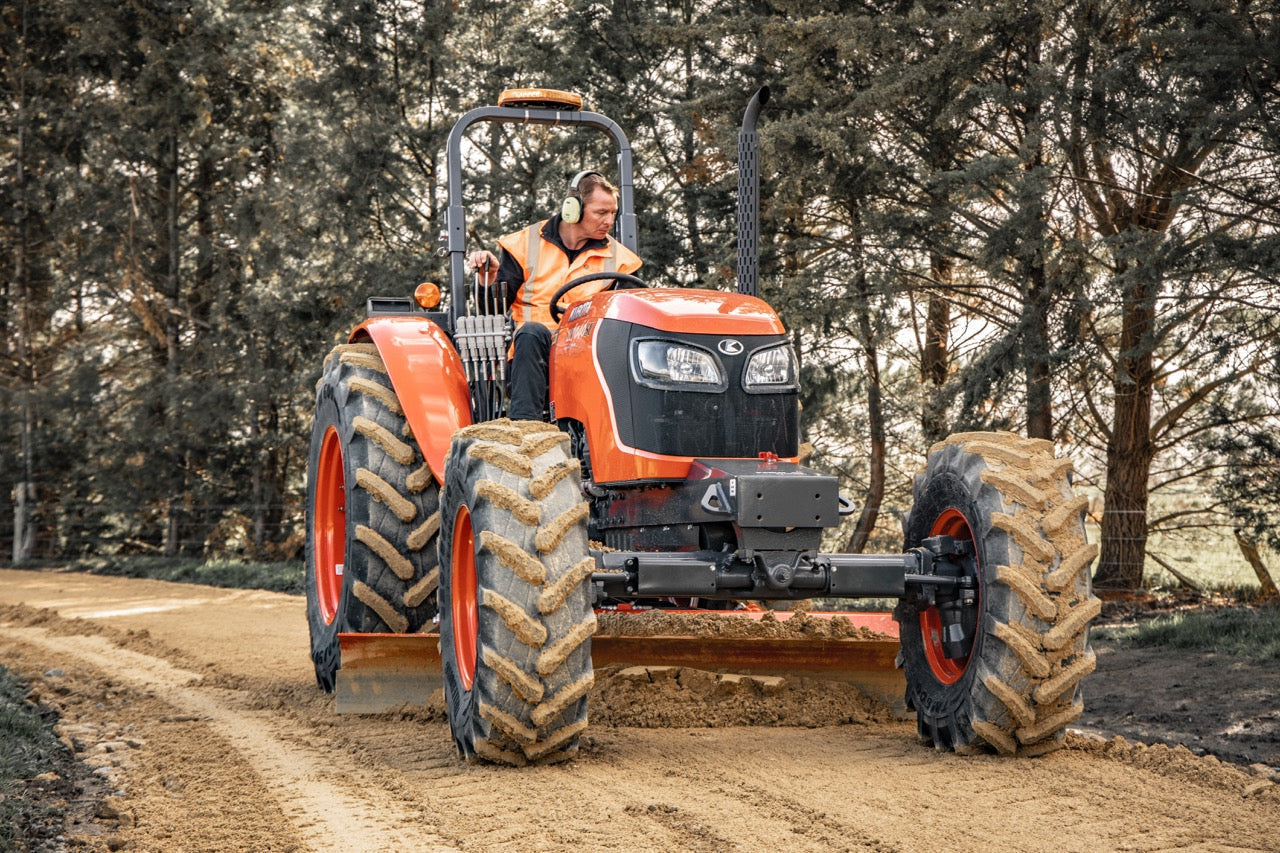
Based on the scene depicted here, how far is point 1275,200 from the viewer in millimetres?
9633

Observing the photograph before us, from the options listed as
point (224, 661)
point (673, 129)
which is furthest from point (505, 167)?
point (224, 661)

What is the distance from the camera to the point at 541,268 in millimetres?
6770

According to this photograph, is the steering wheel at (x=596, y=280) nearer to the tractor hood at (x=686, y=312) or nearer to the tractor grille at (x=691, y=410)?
the tractor hood at (x=686, y=312)

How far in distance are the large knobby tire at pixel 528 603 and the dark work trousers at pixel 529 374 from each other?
876mm

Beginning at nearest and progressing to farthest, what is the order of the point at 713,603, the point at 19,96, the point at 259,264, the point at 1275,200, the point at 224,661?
the point at 713,603 → the point at 224,661 → the point at 1275,200 → the point at 259,264 → the point at 19,96

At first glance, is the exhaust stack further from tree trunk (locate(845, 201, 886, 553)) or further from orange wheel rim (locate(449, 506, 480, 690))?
tree trunk (locate(845, 201, 886, 553))

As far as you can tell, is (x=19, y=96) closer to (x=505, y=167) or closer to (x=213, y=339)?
(x=213, y=339)

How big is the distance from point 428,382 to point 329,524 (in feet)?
5.50

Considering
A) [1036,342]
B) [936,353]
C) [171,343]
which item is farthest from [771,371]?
[171,343]

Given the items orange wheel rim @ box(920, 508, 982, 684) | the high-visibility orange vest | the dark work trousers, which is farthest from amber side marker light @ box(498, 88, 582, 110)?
orange wheel rim @ box(920, 508, 982, 684)

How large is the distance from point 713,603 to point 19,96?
64.8ft

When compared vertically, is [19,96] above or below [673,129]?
above

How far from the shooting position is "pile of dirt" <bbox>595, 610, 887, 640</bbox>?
6.43m

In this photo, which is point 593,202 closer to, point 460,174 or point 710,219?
point 460,174
